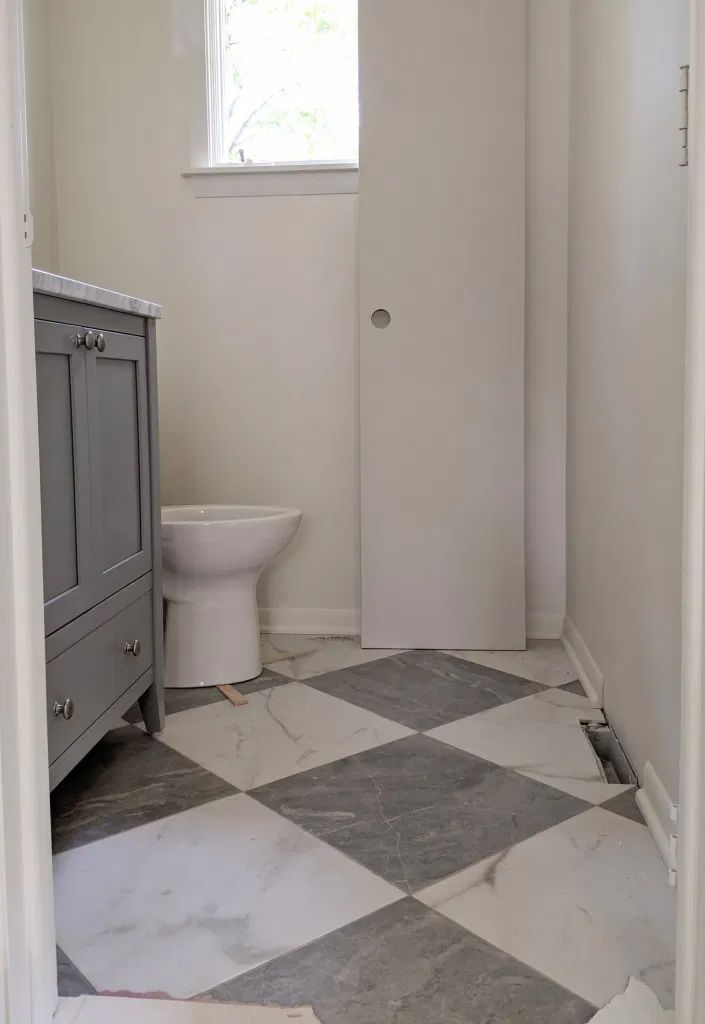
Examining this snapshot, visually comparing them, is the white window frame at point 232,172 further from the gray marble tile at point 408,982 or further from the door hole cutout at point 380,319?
the gray marble tile at point 408,982

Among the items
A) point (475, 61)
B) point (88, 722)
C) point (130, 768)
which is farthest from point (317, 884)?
point (475, 61)

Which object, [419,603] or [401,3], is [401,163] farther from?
[419,603]

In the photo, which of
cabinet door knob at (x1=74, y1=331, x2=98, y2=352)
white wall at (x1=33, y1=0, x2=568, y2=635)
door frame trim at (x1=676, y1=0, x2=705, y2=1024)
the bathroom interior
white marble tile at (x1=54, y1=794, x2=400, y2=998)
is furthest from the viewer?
white wall at (x1=33, y1=0, x2=568, y2=635)

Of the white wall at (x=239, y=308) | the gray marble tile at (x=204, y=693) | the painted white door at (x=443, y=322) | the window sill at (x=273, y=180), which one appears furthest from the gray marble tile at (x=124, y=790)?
the window sill at (x=273, y=180)

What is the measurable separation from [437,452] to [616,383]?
75 cm

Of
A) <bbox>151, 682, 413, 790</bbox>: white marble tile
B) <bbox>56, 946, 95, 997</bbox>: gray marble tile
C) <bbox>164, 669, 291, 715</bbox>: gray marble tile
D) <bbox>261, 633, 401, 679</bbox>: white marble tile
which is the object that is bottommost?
<bbox>56, 946, 95, 997</bbox>: gray marble tile

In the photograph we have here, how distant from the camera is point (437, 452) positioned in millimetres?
2609

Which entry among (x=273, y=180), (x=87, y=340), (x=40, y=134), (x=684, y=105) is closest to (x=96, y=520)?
(x=87, y=340)

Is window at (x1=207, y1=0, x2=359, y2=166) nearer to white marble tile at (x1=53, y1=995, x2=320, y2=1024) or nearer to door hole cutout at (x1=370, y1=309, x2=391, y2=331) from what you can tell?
door hole cutout at (x1=370, y1=309, x2=391, y2=331)

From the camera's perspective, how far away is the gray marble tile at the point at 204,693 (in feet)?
7.36

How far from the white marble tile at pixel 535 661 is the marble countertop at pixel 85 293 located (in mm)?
1258

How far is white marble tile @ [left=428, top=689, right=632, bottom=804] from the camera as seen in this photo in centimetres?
176

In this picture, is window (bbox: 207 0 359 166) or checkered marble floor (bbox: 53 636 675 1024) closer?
checkered marble floor (bbox: 53 636 675 1024)

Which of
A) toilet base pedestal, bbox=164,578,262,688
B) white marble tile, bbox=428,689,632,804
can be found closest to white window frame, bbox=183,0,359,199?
toilet base pedestal, bbox=164,578,262,688
